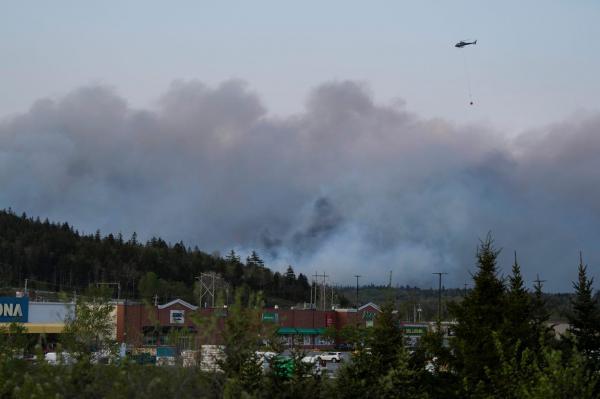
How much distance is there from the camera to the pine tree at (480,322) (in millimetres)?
25938

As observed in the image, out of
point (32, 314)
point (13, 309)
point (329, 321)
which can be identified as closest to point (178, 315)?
point (32, 314)

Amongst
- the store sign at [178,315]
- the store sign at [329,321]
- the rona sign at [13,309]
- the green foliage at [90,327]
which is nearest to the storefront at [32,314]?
the rona sign at [13,309]

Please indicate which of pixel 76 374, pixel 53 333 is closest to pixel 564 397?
pixel 76 374

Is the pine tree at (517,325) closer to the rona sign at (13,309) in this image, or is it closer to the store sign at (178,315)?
the rona sign at (13,309)

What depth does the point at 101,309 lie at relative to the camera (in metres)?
30.8

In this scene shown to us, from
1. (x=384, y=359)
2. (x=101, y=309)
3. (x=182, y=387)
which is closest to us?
(x=182, y=387)

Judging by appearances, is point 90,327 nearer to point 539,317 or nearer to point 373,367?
point 373,367

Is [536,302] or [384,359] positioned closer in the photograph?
[384,359]

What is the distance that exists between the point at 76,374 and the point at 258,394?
524cm

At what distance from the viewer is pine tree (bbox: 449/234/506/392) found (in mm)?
25938

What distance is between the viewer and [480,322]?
27.3 metres

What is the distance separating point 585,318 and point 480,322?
13.8 metres

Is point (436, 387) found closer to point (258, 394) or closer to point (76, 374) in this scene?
point (258, 394)

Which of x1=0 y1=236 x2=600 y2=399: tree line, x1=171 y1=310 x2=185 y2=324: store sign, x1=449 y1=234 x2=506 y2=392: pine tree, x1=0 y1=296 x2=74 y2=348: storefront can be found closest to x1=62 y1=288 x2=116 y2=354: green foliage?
x1=0 y1=236 x2=600 y2=399: tree line
